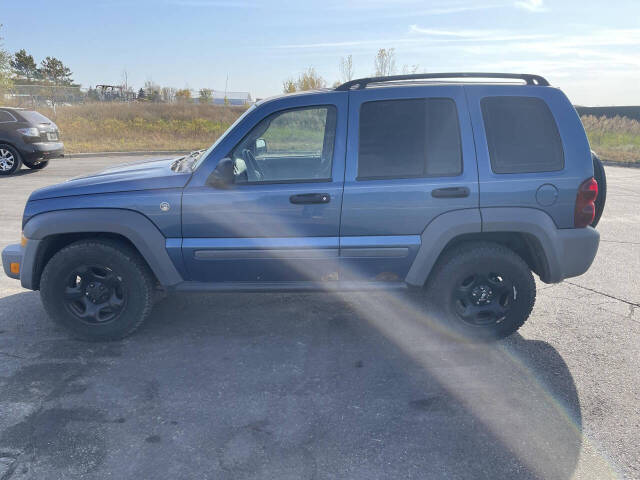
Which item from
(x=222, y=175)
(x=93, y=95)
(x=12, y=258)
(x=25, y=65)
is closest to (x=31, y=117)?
(x=12, y=258)

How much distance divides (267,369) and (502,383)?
1.57 meters

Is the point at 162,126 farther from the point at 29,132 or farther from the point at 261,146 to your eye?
the point at 261,146

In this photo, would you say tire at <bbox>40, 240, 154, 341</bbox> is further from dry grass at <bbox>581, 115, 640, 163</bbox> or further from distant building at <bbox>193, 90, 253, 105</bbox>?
distant building at <bbox>193, 90, 253, 105</bbox>

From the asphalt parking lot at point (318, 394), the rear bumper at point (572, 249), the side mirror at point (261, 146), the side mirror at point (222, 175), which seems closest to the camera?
the asphalt parking lot at point (318, 394)

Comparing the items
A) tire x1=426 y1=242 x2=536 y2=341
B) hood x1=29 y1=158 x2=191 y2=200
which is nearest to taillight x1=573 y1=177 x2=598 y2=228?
tire x1=426 y1=242 x2=536 y2=341

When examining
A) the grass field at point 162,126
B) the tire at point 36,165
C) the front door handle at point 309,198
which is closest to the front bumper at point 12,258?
the front door handle at point 309,198

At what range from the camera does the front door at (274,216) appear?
3.56m

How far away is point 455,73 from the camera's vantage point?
3.78m

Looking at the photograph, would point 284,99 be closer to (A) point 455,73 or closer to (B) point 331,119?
(B) point 331,119

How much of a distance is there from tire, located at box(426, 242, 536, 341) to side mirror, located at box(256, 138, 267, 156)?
1.67 m

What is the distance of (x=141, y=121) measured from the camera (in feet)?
105

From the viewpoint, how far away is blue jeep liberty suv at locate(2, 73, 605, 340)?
3572 mm

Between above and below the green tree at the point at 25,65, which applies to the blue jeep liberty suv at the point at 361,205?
below

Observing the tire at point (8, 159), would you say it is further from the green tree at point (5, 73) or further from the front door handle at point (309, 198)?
the green tree at point (5, 73)
